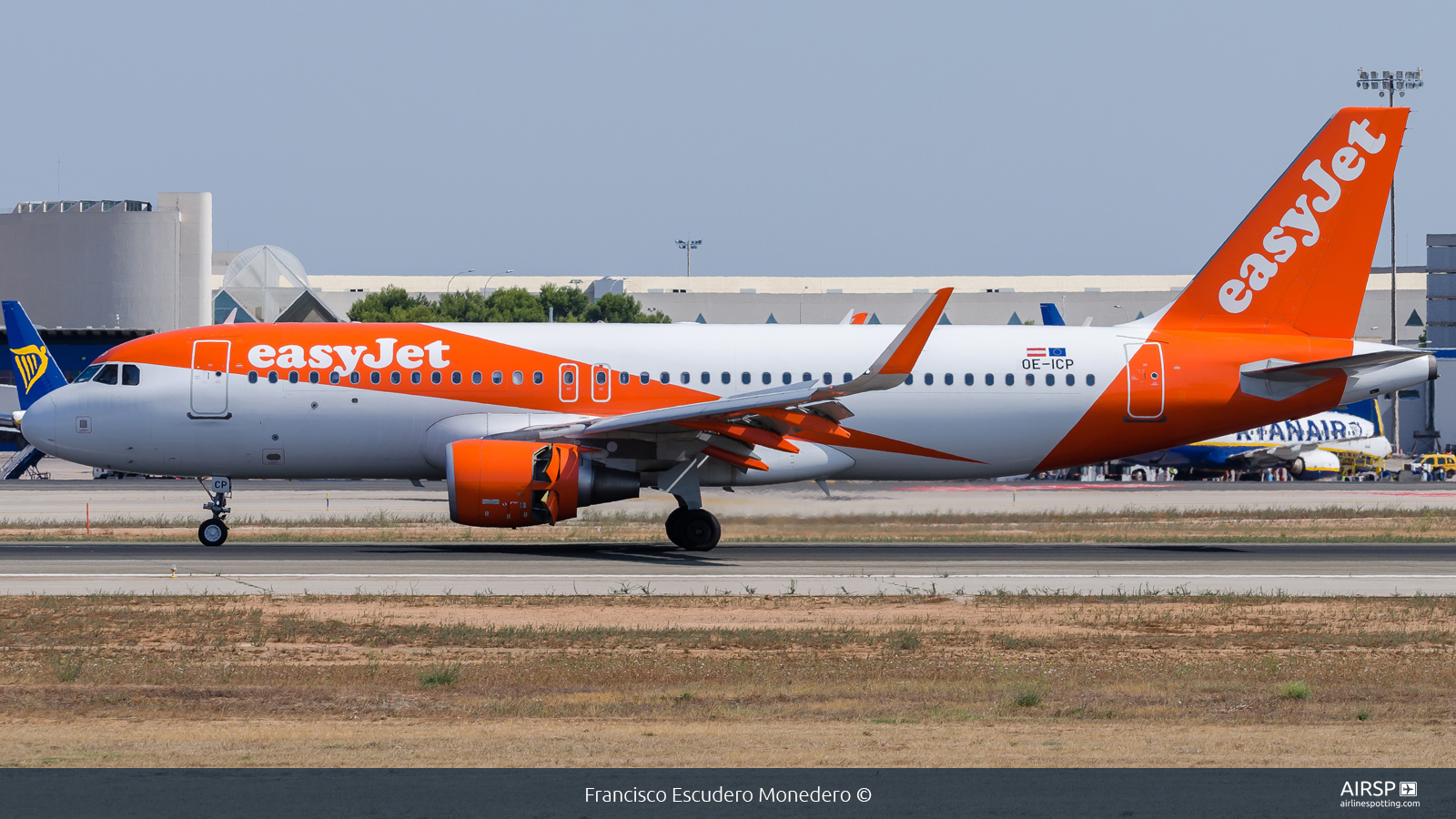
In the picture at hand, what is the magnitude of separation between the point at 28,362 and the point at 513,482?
137 ft

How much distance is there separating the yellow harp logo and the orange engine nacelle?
124ft

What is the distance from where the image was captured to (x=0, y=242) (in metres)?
106

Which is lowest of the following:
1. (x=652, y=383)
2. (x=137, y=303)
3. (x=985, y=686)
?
(x=985, y=686)

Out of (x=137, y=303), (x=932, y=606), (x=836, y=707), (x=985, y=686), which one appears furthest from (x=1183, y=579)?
(x=137, y=303)

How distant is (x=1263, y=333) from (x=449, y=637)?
20.3 metres

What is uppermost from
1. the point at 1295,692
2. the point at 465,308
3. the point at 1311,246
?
the point at 465,308

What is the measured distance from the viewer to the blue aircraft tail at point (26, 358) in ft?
177

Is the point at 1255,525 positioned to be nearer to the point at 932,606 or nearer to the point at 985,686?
the point at 932,606

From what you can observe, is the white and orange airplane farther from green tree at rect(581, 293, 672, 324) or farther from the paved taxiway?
green tree at rect(581, 293, 672, 324)

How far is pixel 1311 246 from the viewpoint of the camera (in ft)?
98.0

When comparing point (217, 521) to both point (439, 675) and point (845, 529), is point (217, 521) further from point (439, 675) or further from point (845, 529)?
point (439, 675)

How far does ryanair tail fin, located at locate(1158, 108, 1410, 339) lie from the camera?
97.0 ft
